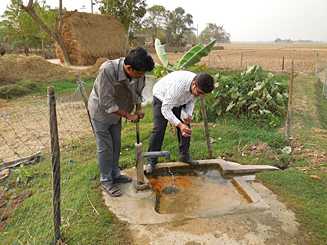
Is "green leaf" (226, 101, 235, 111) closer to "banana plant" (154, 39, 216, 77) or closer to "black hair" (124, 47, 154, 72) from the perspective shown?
"banana plant" (154, 39, 216, 77)

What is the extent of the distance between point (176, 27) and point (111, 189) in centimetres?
4940

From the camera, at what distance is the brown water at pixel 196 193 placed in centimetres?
366

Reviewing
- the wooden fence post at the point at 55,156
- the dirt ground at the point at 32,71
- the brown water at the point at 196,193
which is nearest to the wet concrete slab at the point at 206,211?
the brown water at the point at 196,193

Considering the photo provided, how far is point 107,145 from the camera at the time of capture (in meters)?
3.72

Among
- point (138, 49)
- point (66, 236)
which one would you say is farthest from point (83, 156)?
point (138, 49)

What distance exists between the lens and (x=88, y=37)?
1891 centimetres

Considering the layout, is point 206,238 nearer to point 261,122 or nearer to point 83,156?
point 83,156

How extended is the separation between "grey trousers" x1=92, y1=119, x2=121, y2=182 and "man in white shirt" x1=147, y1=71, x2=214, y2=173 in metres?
0.58

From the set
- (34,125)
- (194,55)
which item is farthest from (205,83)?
(34,125)

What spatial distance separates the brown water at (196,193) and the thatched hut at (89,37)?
50.7 ft

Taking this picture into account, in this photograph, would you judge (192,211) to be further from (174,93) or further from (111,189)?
(174,93)

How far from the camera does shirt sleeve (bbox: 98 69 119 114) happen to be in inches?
134

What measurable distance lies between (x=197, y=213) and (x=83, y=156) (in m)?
2.73

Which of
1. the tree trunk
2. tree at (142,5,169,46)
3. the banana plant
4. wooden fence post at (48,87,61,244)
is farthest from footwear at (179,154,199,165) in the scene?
tree at (142,5,169,46)
